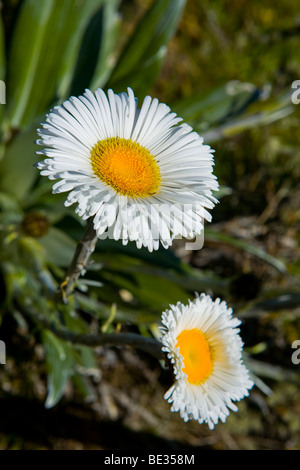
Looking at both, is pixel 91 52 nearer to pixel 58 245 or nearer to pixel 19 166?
pixel 19 166

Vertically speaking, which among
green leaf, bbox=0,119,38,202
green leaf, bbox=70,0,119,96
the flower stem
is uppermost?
green leaf, bbox=70,0,119,96

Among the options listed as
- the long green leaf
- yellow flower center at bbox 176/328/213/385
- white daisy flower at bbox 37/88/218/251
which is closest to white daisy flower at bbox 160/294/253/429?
yellow flower center at bbox 176/328/213/385

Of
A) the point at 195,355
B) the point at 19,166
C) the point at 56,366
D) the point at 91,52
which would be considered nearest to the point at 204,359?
the point at 195,355

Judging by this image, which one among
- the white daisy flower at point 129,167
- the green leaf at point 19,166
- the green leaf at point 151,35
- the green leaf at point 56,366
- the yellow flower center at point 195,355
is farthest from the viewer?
the green leaf at point 151,35

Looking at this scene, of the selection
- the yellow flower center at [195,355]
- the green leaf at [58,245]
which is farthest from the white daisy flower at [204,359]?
the green leaf at [58,245]

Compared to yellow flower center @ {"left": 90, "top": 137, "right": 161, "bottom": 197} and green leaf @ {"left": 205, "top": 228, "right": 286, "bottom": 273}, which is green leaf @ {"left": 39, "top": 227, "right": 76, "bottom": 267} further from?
yellow flower center @ {"left": 90, "top": 137, "right": 161, "bottom": 197}

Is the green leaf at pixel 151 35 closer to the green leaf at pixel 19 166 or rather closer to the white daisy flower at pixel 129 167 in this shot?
the green leaf at pixel 19 166
